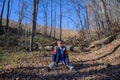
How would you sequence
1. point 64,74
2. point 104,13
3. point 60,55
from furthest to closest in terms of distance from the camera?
1. point 104,13
2. point 60,55
3. point 64,74

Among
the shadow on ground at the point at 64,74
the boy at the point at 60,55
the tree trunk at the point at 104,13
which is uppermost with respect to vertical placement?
the tree trunk at the point at 104,13

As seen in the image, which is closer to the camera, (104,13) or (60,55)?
(60,55)

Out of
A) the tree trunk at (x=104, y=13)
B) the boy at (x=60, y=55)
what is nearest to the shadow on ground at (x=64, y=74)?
the boy at (x=60, y=55)

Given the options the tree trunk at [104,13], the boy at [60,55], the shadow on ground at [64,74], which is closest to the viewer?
the shadow on ground at [64,74]

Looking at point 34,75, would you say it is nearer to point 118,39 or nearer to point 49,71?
point 49,71

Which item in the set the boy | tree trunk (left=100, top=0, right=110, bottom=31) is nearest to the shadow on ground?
the boy

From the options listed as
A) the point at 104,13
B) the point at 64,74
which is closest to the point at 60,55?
the point at 64,74

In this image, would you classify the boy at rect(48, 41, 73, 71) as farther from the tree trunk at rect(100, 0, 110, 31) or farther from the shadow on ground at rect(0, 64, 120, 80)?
the tree trunk at rect(100, 0, 110, 31)

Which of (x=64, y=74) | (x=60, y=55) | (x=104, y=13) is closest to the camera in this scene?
(x=64, y=74)

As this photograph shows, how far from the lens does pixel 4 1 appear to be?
3622 cm

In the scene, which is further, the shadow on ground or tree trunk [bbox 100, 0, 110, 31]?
tree trunk [bbox 100, 0, 110, 31]

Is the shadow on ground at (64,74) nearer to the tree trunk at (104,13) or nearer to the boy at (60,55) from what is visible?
the boy at (60,55)

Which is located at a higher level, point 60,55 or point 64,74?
point 60,55

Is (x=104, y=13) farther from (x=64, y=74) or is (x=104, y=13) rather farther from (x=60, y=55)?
(x=64, y=74)
